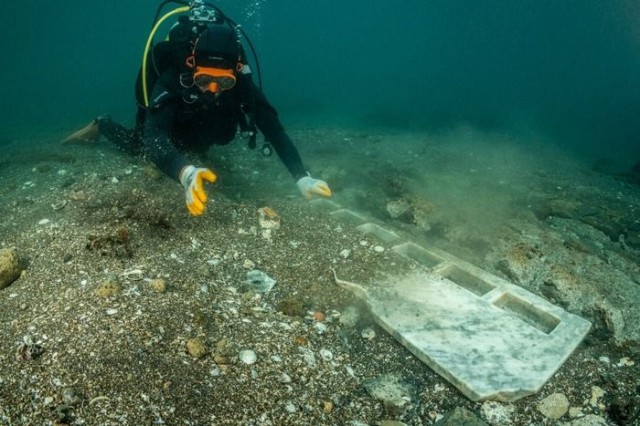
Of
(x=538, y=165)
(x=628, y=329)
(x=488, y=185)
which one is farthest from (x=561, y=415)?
(x=538, y=165)

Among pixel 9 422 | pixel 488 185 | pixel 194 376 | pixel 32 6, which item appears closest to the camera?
pixel 9 422

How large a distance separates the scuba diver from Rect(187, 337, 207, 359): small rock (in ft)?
4.16

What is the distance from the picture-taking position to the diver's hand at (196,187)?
10.8 feet

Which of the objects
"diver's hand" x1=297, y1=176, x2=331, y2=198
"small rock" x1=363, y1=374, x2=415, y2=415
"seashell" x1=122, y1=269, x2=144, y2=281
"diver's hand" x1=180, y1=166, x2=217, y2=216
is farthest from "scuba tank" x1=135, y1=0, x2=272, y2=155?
"small rock" x1=363, y1=374, x2=415, y2=415

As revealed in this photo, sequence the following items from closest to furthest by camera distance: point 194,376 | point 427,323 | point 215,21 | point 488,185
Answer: point 194,376 < point 427,323 < point 215,21 < point 488,185

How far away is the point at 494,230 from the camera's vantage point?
188 inches

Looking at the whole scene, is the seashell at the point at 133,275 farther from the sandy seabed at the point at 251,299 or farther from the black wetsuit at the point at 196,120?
the black wetsuit at the point at 196,120

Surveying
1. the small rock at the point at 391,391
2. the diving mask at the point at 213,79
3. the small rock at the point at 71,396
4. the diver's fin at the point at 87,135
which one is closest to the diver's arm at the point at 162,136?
the diving mask at the point at 213,79

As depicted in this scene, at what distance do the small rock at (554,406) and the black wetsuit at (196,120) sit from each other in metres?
3.40

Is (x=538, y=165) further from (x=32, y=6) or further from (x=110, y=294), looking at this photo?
(x=32, y=6)

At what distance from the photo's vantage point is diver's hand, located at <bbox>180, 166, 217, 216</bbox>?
10.8 ft

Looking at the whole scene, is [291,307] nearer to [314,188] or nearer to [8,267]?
[314,188]

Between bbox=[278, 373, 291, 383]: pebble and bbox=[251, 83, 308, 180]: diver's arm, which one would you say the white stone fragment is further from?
bbox=[251, 83, 308, 180]: diver's arm

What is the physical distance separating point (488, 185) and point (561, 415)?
519 centimetres
